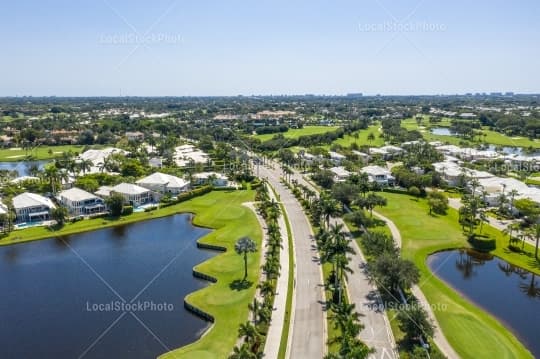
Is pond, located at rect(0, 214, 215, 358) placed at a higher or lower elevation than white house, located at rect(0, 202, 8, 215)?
lower

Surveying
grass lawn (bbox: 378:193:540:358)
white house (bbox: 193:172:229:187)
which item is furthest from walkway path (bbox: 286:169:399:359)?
white house (bbox: 193:172:229:187)

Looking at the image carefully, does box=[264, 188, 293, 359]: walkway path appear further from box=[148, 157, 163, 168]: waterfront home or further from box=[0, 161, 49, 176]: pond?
box=[0, 161, 49, 176]: pond

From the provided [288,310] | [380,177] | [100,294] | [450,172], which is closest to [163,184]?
[100,294]

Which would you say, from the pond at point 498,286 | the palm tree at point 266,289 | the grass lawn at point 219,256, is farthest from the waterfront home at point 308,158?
the palm tree at point 266,289

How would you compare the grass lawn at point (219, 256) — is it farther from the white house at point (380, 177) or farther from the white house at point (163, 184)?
the white house at point (380, 177)

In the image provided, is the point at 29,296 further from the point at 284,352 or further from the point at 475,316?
the point at 475,316

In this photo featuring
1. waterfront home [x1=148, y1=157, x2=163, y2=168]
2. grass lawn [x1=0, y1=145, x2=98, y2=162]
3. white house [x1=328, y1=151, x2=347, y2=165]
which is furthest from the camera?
grass lawn [x1=0, y1=145, x2=98, y2=162]
